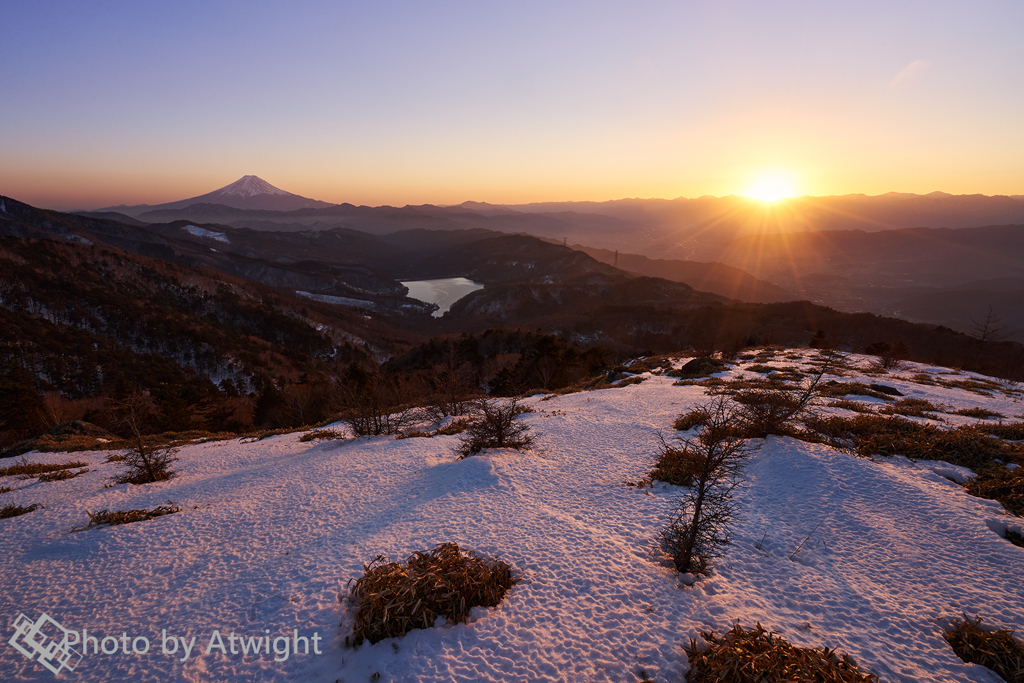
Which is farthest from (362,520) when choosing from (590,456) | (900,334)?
(900,334)

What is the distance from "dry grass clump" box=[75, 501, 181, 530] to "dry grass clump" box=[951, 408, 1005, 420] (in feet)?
71.9

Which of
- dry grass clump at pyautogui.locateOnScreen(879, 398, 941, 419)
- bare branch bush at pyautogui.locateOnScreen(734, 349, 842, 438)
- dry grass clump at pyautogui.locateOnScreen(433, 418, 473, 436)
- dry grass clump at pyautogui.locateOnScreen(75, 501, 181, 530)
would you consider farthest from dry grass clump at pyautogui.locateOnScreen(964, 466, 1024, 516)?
dry grass clump at pyautogui.locateOnScreen(75, 501, 181, 530)

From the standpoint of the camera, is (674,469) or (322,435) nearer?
(674,469)

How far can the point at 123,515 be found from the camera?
23.0 ft

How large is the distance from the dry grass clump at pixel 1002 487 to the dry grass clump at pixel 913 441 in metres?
0.51

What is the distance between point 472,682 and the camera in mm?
3549

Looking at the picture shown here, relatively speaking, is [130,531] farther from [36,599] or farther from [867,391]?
[867,391]

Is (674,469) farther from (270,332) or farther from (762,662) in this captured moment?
(270,332)

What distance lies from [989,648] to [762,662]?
2.56 meters

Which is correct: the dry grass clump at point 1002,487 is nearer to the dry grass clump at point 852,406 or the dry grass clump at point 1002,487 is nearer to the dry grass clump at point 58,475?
the dry grass clump at point 852,406

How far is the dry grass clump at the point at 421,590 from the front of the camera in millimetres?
4055

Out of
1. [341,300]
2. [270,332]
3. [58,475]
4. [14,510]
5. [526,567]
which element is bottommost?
[270,332]

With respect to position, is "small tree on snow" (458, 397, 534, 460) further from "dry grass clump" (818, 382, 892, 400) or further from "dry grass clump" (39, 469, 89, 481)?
"dry grass clump" (818, 382, 892, 400)

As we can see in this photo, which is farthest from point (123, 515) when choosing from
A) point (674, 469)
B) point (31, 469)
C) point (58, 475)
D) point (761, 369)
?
point (761, 369)
